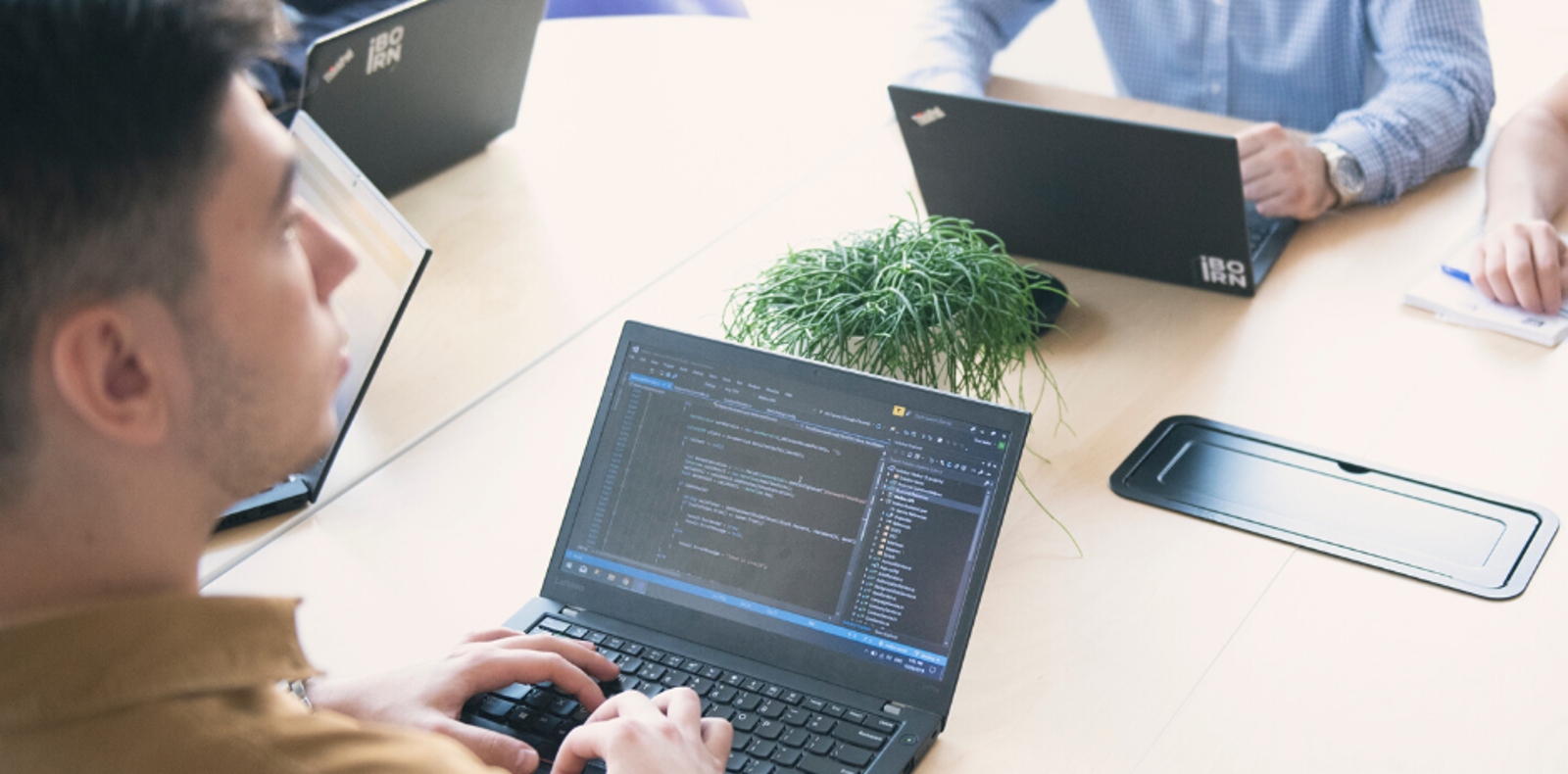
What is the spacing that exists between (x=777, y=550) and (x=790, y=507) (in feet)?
0.11

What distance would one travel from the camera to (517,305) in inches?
60.0

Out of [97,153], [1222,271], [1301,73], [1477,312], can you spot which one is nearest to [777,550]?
[97,153]

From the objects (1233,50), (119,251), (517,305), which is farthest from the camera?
(1233,50)

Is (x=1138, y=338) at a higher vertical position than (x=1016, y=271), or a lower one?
lower

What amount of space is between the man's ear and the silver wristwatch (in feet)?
4.44

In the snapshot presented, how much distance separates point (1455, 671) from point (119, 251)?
0.93 m

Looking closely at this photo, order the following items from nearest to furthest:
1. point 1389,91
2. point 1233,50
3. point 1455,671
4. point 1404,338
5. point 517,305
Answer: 1. point 1455,671
2. point 1404,338
3. point 517,305
4. point 1389,91
5. point 1233,50

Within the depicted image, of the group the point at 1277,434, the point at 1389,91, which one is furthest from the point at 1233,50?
the point at 1277,434

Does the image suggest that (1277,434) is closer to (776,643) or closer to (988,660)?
(988,660)

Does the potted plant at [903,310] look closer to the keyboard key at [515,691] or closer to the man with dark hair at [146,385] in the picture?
the keyboard key at [515,691]

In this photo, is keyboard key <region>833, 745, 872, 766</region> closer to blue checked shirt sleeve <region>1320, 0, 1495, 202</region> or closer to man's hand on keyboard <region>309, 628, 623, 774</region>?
man's hand on keyboard <region>309, 628, 623, 774</region>

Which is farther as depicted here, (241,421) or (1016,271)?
(1016,271)

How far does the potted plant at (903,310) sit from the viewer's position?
44.5 inches

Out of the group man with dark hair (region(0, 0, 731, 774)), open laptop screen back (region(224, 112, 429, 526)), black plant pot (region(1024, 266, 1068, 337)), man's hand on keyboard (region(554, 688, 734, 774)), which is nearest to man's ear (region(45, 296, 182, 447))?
man with dark hair (region(0, 0, 731, 774))
